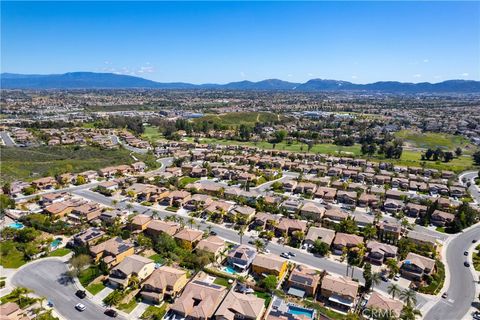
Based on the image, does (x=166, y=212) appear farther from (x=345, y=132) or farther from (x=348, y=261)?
(x=345, y=132)

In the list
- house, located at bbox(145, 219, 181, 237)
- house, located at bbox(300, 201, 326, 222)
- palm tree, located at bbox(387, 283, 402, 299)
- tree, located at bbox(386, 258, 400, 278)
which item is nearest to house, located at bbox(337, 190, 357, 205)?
house, located at bbox(300, 201, 326, 222)

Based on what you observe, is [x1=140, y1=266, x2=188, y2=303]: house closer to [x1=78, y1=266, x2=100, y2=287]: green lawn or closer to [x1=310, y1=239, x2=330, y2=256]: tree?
[x1=78, y1=266, x2=100, y2=287]: green lawn

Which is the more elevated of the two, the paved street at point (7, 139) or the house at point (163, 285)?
the paved street at point (7, 139)

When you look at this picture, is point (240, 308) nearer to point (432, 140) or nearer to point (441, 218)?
point (441, 218)

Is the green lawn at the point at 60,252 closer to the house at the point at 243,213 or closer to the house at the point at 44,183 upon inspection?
the house at the point at 243,213

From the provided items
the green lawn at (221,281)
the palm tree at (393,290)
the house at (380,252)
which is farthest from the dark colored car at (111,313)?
the house at (380,252)

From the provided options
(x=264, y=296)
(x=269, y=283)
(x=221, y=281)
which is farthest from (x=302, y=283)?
(x=221, y=281)
